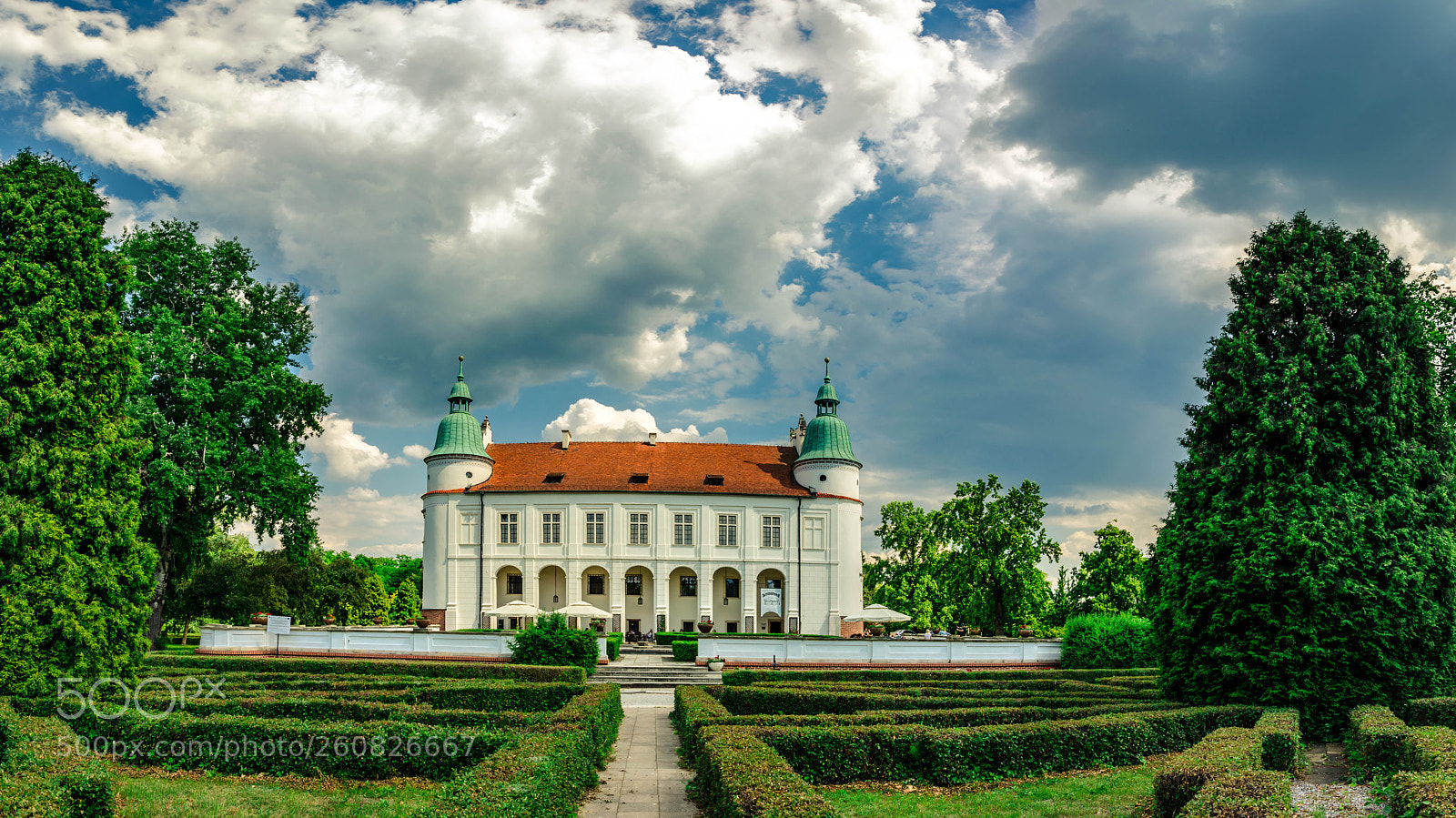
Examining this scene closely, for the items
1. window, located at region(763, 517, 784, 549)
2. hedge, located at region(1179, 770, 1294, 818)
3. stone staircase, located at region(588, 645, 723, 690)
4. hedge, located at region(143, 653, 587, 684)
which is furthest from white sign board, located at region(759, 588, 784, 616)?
hedge, located at region(1179, 770, 1294, 818)

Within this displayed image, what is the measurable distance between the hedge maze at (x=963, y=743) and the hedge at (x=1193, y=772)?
0.02 m

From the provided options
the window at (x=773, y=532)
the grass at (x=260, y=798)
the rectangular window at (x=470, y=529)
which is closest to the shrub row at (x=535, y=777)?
the grass at (x=260, y=798)

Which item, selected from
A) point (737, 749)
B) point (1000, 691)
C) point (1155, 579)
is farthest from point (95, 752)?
point (1155, 579)

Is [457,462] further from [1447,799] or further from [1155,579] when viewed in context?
[1447,799]

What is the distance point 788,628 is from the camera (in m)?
51.8

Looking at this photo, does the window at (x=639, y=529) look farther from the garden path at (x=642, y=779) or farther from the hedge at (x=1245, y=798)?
the hedge at (x=1245, y=798)

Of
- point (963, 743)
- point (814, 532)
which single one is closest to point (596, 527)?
point (814, 532)

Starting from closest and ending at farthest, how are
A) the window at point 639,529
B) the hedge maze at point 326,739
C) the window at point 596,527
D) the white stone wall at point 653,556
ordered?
the hedge maze at point 326,739
the white stone wall at point 653,556
the window at point 596,527
the window at point 639,529

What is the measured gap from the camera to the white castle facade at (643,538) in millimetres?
51344

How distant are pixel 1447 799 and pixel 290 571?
2057 inches

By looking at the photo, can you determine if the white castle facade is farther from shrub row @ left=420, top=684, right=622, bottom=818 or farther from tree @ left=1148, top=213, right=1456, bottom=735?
shrub row @ left=420, top=684, right=622, bottom=818

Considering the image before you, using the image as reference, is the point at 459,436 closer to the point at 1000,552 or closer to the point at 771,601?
the point at 771,601

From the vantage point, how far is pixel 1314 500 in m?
16.6

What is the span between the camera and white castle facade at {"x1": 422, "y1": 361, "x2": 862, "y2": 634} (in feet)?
168
